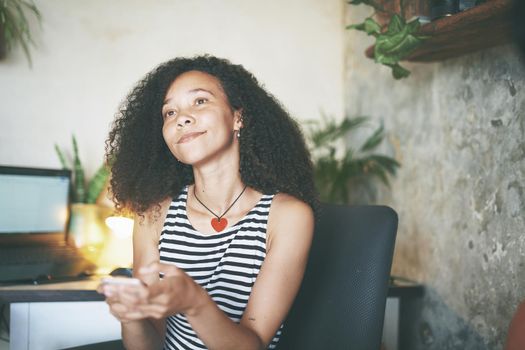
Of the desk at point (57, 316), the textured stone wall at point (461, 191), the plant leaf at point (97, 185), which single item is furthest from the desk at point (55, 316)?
the textured stone wall at point (461, 191)

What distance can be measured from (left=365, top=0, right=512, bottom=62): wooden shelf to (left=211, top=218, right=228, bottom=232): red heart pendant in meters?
0.88

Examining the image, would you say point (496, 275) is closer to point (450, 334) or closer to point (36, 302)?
point (450, 334)

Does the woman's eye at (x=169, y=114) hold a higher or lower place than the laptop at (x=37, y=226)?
higher

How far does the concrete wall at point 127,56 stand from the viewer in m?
2.39

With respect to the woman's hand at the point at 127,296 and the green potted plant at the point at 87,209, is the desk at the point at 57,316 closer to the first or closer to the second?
the green potted plant at the point at 87,209

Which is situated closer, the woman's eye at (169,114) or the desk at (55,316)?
the woman's eye at (169,114)

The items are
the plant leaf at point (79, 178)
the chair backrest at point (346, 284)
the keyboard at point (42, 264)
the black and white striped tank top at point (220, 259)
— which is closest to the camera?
the chair backrest at point (346, 284)

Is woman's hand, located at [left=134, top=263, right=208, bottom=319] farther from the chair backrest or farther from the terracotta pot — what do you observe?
the terracotta pot

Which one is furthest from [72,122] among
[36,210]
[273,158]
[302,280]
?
[302,280]

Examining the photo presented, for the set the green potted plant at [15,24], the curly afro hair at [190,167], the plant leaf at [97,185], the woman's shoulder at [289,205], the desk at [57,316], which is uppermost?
the green potted plant at [15,24]

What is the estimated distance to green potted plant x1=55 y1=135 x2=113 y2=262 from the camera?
2.24 metres

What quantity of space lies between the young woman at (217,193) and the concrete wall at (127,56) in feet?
2.53

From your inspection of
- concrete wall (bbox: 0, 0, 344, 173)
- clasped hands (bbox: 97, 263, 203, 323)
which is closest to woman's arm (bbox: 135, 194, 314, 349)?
clasped hands (bbox: 97, 263, 203, 323)

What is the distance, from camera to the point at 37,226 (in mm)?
2178
